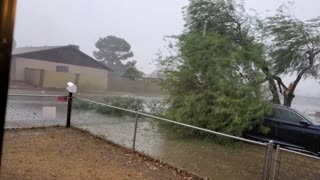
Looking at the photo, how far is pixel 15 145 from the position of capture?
612 cm

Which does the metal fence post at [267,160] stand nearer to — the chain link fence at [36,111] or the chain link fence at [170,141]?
the chain link fence at [170,141]

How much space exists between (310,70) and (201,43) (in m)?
4.92

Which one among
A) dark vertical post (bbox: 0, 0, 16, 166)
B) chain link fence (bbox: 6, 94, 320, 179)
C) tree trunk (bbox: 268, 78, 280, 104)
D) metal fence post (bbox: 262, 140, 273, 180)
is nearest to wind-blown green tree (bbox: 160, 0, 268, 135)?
chain link fence (bbox: 6, 94, 320, 179)

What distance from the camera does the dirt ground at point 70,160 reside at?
4.80m

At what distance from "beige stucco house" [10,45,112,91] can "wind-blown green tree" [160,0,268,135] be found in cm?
227

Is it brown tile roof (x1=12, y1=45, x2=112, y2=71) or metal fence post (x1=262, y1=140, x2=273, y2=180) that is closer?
metal fence post (x1=262, y1=140, x2=273, y2=180)

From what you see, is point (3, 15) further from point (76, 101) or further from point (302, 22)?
point (302, 22)

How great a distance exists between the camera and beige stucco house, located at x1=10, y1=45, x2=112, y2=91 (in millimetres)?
8236

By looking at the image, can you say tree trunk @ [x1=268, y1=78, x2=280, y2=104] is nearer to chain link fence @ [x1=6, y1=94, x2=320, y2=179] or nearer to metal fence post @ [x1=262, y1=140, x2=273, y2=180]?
chain link fence @ [x1=6, y1=94, x2=320, y2=179]

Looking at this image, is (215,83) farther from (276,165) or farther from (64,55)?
(276,165)

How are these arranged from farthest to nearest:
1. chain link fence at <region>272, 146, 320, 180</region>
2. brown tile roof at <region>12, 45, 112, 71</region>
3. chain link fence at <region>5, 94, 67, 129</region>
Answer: brown tile roof at <region>12, 45, 112, 71</region> < chain link fence at <region>5, 94, 67, 129</region> < chain link fence at <region>272, 146, 320, 180</region>

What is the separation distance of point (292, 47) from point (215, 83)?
13.2 ft

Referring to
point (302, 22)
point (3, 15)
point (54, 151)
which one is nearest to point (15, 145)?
A: point (54, 151)

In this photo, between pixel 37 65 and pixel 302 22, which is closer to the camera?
pixel 37 65
